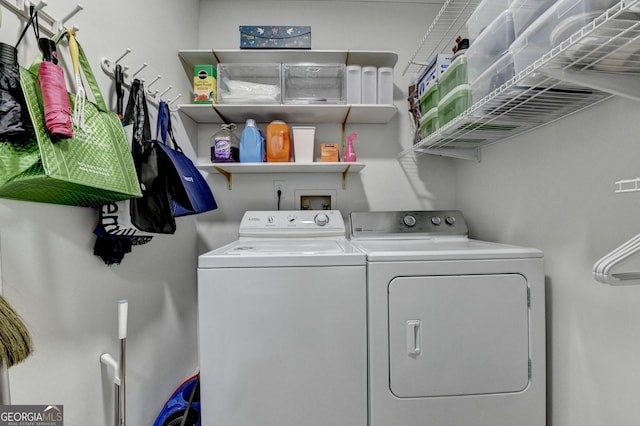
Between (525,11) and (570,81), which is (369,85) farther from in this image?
(570,81)

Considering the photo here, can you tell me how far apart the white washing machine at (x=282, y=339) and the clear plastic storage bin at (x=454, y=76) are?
3.12 ft

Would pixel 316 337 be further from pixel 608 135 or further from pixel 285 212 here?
pixel 608 135

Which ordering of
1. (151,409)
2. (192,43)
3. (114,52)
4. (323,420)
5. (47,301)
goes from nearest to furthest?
(47,301)
(323,420)
(114,52)
(151,409)
(192,43)

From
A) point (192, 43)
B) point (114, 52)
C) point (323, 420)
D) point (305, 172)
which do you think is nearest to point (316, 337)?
point (323, 420)

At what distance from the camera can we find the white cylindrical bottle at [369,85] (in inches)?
76.2

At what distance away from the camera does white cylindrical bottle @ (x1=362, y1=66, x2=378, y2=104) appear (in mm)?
1937

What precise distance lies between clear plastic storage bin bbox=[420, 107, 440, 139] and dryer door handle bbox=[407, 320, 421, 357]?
1070mm

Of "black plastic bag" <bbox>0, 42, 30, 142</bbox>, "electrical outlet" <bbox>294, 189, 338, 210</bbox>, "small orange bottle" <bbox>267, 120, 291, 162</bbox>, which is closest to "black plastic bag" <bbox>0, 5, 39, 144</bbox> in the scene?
"black plastic bag" <bbox>0, 42, 30, 142</bbox>

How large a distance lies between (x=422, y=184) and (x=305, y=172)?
904 mm

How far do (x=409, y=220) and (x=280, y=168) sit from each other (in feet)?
3.05

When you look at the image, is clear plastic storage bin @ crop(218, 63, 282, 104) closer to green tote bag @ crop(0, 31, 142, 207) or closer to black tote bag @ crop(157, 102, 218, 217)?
black tote bag @ crop(157, 102, 218, 217)

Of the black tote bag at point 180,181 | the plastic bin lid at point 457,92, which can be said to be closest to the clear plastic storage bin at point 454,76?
the plastic bin lid at point 457,92

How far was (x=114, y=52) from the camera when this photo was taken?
1.27 m

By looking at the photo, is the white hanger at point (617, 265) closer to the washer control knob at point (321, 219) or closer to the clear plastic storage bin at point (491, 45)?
the clear plastic storage bin at point (491, 45)
